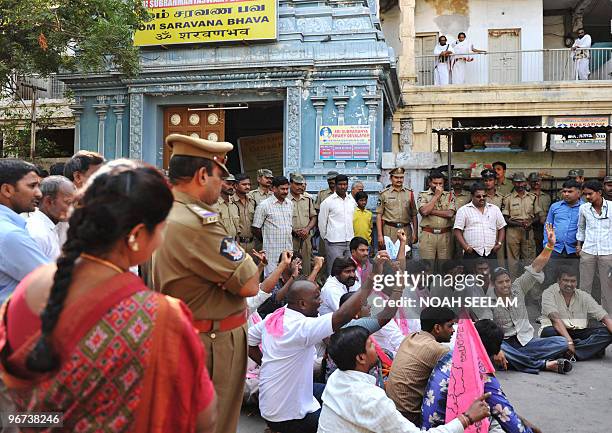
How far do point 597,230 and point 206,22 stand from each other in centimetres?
791

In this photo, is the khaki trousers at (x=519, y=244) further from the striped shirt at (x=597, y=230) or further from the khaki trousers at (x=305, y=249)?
the khaki trousers at (x=305, y=249)

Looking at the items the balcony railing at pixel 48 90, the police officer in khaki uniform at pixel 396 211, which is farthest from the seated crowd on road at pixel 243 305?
the balcony railing at pixel 48 90

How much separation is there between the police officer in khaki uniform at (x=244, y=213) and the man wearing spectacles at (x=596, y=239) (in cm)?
444

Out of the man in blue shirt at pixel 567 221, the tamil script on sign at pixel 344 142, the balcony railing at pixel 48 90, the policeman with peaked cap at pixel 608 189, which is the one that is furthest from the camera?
the balcony railing at pixel 48 90

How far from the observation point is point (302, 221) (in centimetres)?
865

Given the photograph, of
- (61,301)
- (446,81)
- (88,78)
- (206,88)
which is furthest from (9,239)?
(446,81)

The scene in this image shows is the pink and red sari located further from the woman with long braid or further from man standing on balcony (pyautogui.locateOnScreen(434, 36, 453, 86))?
man standing on balcony (pyautogui.locateOnScreen(434, 36, 453, 86))

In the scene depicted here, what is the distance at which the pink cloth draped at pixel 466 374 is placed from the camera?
9.91ft

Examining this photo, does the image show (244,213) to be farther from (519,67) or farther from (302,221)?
(519,67)

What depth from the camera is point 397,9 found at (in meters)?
17.2

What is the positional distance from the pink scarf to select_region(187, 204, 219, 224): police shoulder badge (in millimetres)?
1399

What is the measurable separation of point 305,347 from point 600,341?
411 centimetres

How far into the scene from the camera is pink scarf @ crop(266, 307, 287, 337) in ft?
12.4

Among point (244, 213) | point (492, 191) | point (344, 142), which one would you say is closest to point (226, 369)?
point (244, 213)
